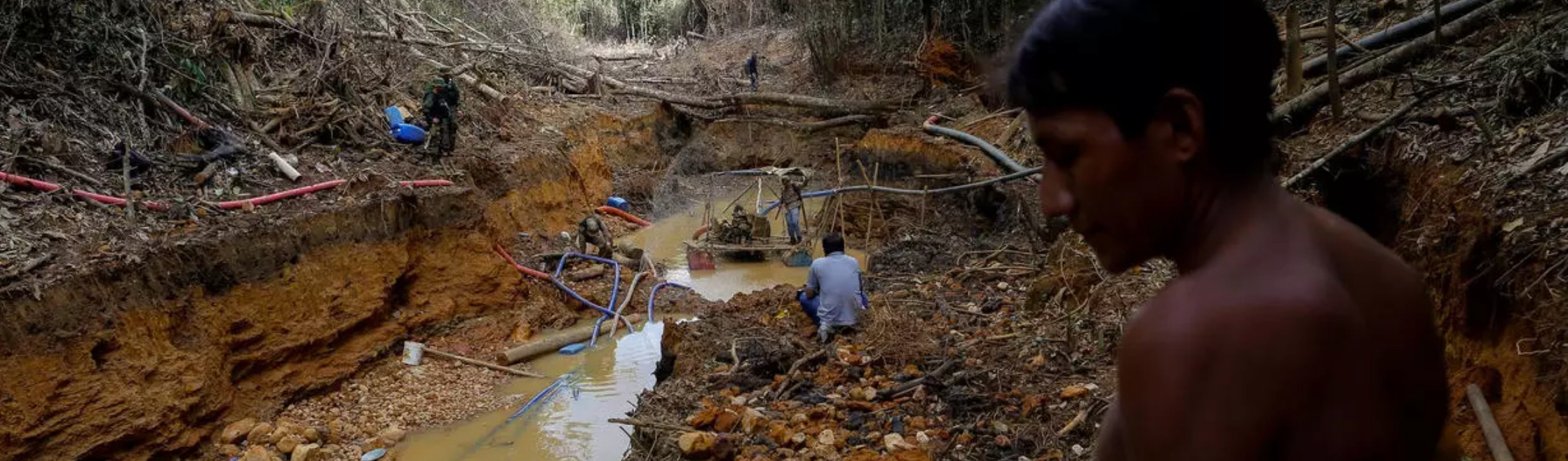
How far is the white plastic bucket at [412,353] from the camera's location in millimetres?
8273

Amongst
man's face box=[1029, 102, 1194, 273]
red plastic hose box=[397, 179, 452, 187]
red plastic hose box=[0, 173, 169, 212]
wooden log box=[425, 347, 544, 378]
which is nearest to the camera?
man's face box=[1029, 102, 1194, 273]

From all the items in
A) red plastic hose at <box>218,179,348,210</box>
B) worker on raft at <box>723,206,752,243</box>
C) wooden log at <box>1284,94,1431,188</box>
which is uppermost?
wooden log at <box>1284,94,1431,188</box>

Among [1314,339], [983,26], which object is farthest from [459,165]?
[1314,339]

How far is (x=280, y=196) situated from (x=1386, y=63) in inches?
347

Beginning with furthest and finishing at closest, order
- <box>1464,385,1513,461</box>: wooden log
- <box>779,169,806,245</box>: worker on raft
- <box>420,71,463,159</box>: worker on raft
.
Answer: <box>779,169,806,245</box>: worker on raft, <box>420,71,463,159</box>: worker on raft, <box>1464,385,1513,461</box>: wooden log

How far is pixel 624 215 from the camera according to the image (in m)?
14.8

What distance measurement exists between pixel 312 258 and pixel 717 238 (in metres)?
5.91

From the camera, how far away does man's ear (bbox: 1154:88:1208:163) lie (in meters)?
0.82

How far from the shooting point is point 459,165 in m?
10.1

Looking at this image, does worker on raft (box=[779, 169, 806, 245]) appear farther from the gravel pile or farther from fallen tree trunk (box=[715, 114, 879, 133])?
the gravel pile

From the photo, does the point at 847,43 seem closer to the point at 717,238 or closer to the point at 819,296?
the point at 717,238

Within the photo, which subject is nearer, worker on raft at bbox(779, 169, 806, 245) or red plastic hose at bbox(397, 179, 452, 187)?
red plastic hose at bbox(397, 179, 452, 187)

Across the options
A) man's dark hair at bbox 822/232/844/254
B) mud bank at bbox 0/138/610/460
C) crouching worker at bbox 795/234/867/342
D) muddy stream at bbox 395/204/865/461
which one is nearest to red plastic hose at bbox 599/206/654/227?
muddy stream at bbox 395/204/865/461

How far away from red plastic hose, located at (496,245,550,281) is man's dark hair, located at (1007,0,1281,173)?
972 centimetres
